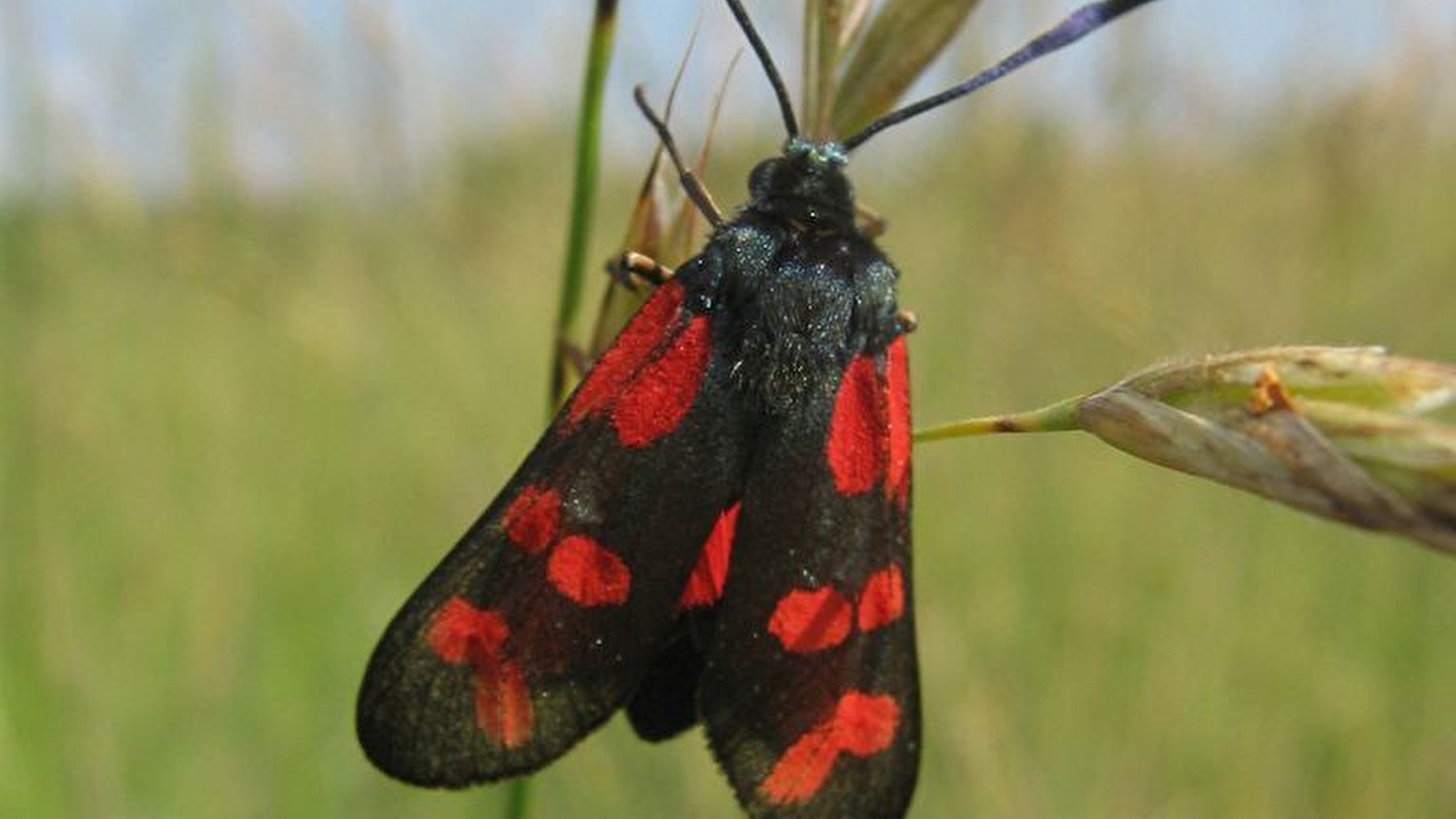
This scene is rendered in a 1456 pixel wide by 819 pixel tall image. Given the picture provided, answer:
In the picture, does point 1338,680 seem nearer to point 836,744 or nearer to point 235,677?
point 836,744

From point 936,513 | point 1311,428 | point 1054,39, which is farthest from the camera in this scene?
point 936,513

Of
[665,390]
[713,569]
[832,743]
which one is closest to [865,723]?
[832,743]

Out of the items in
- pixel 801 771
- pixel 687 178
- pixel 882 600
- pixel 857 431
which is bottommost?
pixel 801 771

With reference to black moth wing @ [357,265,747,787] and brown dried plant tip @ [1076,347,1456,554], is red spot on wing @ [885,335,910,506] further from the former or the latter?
brown dried plant tip @ [1076,347,1456,554]

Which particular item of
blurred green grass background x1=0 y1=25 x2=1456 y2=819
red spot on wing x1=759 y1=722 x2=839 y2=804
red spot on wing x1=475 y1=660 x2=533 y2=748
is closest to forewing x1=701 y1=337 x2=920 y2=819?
red spot on wing x1=759 y1=722 x2=839 y2=804

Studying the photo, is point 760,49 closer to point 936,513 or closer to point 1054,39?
point 1054,39

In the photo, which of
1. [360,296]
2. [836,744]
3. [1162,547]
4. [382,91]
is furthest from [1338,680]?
[360,296]

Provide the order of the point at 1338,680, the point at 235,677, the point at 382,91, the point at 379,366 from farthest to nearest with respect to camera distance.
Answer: the point at 379,366 → the point at 382,91 → the point at 1338,680 → the point at 235,677
